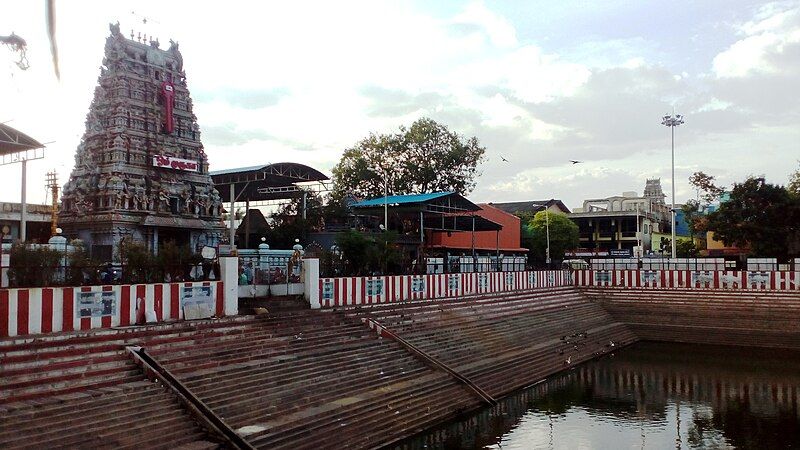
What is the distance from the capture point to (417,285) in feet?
80.7

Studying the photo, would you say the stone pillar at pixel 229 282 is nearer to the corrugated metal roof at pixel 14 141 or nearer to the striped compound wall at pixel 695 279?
the corrugated metal roof at pixel 14 141

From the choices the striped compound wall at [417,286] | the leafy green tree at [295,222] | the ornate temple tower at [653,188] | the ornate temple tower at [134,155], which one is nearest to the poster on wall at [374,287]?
the striped compound wall at [417,286]

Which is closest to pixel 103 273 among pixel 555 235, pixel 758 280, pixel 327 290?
pixel 327 290

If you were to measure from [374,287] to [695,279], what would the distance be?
18.2 metres

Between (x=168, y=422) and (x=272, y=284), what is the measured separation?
792 centimetres

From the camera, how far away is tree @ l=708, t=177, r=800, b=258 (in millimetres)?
35688

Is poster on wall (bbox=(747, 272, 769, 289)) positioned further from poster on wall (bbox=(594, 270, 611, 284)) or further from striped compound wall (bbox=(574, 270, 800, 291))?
poster on wall (bbox=(594, 270, 611, 284))

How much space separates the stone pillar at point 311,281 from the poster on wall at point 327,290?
49cm

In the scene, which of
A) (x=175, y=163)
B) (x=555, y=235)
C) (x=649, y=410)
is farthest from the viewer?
(x=555, y=235)

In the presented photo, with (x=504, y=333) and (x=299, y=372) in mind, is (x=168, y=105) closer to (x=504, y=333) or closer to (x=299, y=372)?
(x=504, y=333)

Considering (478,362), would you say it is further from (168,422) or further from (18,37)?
(18,37)

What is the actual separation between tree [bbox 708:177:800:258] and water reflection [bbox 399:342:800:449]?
11751 millimetres

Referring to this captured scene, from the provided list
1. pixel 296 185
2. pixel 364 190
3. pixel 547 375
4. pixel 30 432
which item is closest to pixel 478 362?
pixel 547 375

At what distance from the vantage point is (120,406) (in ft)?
37.6
